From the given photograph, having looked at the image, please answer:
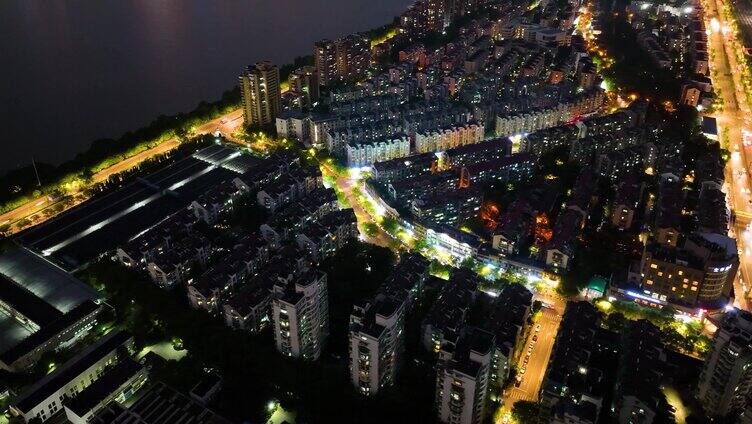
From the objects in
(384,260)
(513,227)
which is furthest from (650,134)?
(384,260)

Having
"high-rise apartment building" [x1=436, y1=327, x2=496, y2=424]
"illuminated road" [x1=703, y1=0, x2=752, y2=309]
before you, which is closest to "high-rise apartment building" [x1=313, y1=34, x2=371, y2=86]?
"illuminated road" [x1=703, y1=0, x2=752, y2=309]

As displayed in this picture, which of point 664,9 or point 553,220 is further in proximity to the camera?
point 664,9

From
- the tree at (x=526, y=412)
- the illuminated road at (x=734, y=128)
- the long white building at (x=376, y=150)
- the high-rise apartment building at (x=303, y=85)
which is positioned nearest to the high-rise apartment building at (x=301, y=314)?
the tree at (x=526, y=412)

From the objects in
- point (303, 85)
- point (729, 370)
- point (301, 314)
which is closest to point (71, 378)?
point (301, 314)

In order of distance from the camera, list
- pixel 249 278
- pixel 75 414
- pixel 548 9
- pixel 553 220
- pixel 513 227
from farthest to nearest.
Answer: pixel 548 9
pixel 553 220
pixel 513 227
pixel 249 278
pixel 75 414

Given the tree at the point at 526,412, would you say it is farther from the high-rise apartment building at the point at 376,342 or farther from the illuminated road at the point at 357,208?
the illuminated road at the point at 357,208

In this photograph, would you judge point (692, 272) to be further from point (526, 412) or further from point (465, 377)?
point (465, 377)

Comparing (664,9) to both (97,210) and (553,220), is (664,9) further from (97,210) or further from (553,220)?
(97,210)
